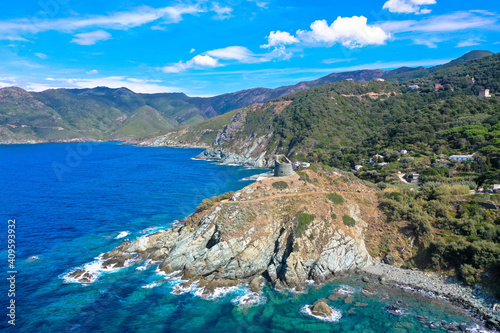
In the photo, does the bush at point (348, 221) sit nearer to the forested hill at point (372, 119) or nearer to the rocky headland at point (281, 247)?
the rocky headland at point (281, 247)

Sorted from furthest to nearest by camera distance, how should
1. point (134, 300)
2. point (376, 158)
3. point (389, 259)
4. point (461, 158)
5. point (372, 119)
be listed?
1. point (372, 119)
2. point (376, 158)
3. point (461, 158)
4. point (389, 259)
5. point (134, 300)

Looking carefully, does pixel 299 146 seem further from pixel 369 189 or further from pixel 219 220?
pixel 219 220

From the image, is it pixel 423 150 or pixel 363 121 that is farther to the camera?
pixel 363 121

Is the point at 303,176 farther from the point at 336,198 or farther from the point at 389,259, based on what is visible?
the point at 389,259

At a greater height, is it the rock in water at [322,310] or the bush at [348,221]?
the bush at [348,221]

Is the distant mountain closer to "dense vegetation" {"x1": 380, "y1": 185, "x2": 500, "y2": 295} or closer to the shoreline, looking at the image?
"dense vegetation" {"x1": 380, "y1": 185, "x2": 500, "y2": 295}

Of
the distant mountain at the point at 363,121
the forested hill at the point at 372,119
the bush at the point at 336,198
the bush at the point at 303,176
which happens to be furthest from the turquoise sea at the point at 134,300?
the forested hill at the point at 372,119

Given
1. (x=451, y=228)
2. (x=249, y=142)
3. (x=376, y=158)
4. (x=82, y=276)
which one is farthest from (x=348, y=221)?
(x=249, y=142)

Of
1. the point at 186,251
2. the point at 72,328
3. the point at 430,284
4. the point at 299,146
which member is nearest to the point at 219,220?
the point at 186,251
